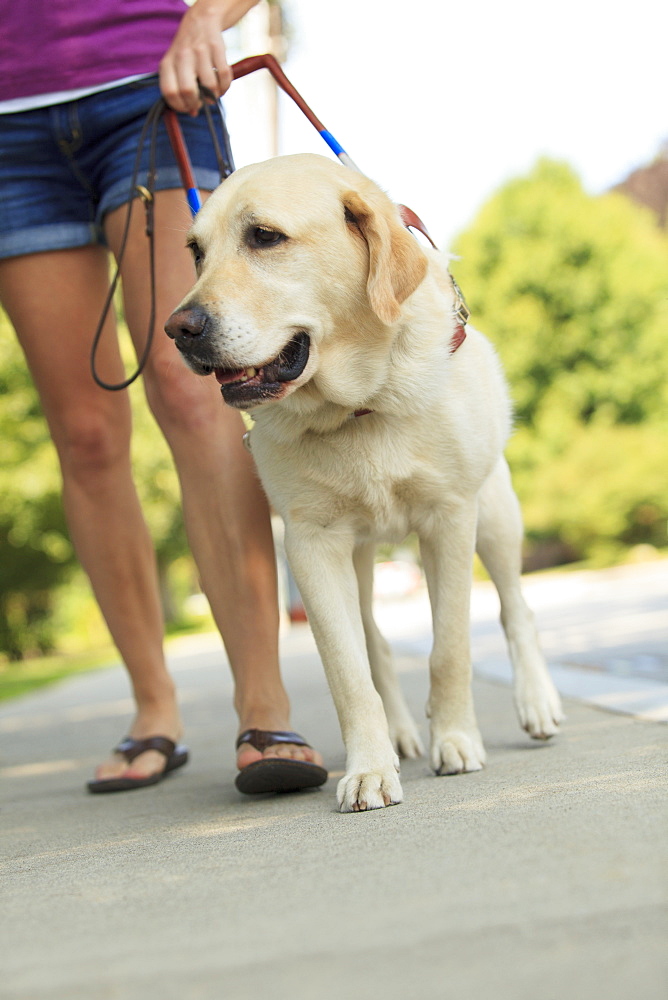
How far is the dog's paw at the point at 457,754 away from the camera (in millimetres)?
2828

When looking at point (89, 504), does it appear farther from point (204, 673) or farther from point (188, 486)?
point (204, 673)

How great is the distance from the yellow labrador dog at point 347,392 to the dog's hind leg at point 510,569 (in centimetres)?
38

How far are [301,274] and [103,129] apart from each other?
947 mm

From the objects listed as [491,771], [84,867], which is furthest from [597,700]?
[84,867]

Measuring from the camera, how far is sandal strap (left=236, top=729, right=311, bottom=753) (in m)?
2.98

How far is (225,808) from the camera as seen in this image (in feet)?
9.12

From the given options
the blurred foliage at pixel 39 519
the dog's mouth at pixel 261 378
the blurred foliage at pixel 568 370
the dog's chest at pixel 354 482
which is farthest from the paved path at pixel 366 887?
the blurred foliage at pixel 568 370

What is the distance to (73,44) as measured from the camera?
3.29 m

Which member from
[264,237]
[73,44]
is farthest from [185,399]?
[73,44]

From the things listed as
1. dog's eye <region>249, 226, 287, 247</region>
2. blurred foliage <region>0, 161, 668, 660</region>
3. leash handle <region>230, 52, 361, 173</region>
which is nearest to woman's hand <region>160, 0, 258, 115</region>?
leash handle <region>230, 52, 361, 173</region>

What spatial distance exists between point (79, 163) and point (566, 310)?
1208 inches

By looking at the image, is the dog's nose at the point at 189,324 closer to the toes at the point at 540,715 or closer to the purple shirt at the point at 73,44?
the purple shirt at the point at 73,44

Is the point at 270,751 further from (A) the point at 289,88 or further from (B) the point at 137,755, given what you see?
(A) the point at 289,88

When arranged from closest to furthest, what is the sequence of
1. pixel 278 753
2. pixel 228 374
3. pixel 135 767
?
1. pixel 228 374
2. pixel 278 753
3. pixel 135 767
